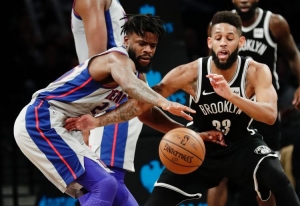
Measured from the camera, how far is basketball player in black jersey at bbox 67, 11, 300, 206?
5.07 metres

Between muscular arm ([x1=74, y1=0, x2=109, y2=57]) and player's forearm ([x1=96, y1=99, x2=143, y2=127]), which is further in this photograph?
muscular arm ([x1=74, y1=0, x2=109, y2=57])

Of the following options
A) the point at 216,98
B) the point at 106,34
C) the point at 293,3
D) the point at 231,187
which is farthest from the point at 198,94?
the point at 293,3

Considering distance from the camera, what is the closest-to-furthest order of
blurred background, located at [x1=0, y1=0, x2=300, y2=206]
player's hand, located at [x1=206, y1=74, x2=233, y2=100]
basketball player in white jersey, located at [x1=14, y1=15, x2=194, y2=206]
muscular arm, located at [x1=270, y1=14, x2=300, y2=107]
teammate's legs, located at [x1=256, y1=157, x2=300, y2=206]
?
1. player's hand, located at [x1=206, y1=74, x2=233, y2=100]
2. basketball player in white jersey, located at [x1=14, y1=15, x2=194, y2=206]
3. teammate's legs, located at [x1=256, y1=157, x2=300, y2=206]
4. muscular arm, located at [x1=270, y1=14, x2=300, y2=107]
5. blurred background, located at [x1=0, y1=0, x2=300, y2=206]

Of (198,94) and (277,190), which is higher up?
(198,94)

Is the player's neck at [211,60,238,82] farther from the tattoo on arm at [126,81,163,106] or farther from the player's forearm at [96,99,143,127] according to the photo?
the tattoo on arm at [126,81,163,106]

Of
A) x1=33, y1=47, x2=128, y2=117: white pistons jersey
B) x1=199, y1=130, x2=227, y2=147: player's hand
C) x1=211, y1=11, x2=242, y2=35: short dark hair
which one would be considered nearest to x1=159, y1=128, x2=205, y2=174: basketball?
x1=199, y1=130, x2=227, y2=147: player's hand

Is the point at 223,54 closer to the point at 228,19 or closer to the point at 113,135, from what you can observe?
the point at 228,19

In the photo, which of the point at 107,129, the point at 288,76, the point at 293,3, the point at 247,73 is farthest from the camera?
the point at 293,3

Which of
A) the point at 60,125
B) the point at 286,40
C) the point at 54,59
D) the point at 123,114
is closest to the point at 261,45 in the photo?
the point at 286,40

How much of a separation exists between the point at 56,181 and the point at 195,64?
134cm

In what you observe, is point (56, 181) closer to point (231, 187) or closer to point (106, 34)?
point (106, 34)

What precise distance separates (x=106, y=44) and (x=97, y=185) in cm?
121

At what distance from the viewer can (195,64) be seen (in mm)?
5477

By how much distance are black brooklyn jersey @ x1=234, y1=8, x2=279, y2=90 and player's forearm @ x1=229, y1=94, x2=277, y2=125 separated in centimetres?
149
